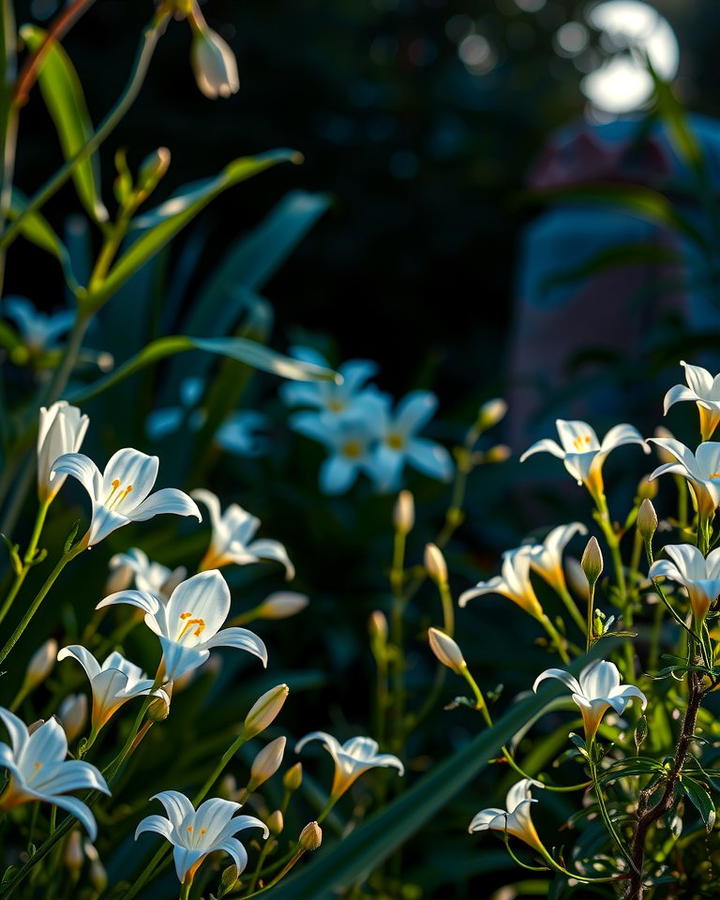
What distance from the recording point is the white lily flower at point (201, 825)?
0.52 metres

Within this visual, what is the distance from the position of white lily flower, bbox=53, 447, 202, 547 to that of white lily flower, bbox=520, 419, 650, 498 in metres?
0.21

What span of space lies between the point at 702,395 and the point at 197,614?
32 cm

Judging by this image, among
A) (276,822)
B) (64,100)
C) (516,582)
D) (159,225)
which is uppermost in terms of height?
(64,100)

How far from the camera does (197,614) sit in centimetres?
55

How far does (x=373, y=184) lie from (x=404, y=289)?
0.55 meters

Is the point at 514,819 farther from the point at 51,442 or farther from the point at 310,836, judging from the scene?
the point at 51,442

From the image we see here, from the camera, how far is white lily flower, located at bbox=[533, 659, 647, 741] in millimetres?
516

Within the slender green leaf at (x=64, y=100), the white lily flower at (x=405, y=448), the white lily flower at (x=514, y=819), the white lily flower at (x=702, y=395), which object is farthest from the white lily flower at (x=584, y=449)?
the white lily flower at (x=405, y=448)

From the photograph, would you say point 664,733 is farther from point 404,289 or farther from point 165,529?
point 404,289

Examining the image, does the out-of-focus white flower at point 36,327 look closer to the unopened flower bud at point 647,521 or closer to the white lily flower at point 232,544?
the white lily flower at point 232,544

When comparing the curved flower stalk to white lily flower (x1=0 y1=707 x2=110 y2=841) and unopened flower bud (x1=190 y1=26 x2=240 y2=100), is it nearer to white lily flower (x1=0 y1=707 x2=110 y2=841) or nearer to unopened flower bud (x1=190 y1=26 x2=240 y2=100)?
white lily flower (x1=0 y1=707 x2=110 y2=841)

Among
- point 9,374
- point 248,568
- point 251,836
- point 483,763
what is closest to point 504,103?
point 9,374

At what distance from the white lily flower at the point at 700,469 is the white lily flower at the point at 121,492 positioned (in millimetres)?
253

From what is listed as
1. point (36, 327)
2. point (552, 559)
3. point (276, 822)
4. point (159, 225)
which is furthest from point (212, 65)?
point (36, 327)
